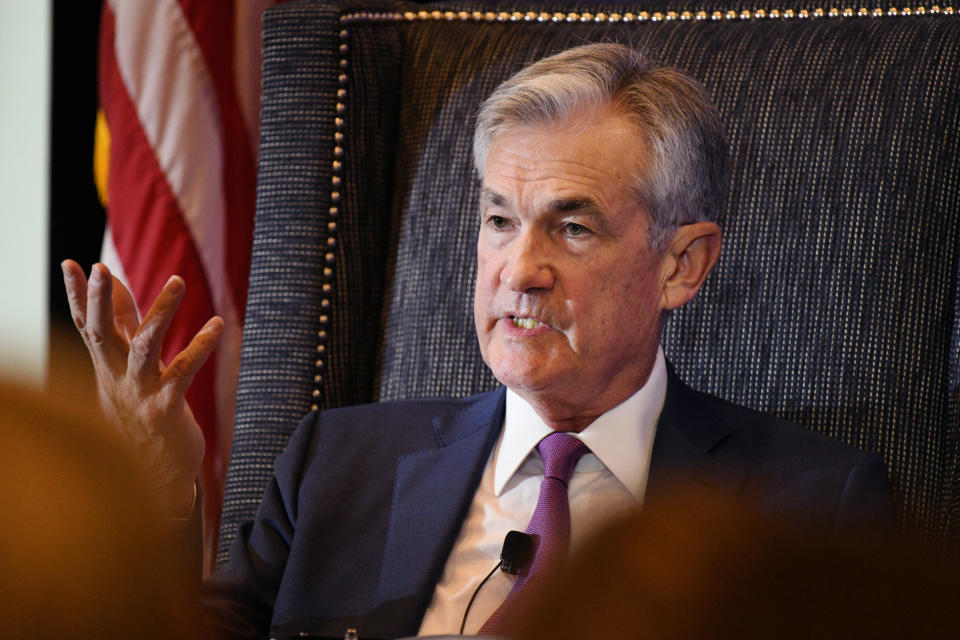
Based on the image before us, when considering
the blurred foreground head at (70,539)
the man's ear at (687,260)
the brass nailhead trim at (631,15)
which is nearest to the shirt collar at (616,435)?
the man's ear at (687,260)

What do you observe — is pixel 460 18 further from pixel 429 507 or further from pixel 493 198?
pixel 429 507

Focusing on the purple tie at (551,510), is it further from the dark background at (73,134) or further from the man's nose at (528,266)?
the dark background at (73,134)

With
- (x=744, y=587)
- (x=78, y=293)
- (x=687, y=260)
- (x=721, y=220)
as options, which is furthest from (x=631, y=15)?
(x=744, y=587)

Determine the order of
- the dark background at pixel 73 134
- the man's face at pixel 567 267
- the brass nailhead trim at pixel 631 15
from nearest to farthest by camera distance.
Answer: the man's face at pixel 567 267
the brass nailhead trim at pixel 631 15
the dark background at pixel 73 134

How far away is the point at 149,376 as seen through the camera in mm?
1541

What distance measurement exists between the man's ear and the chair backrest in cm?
13

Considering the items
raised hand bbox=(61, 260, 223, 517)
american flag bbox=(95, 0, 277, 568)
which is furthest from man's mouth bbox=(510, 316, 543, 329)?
american flag bbox=(95, 0, 277, 568)

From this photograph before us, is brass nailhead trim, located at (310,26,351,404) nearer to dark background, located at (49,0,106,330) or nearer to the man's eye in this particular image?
the man's eye

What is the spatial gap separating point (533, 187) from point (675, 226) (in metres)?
0.24

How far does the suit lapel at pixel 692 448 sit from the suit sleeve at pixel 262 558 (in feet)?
1.93

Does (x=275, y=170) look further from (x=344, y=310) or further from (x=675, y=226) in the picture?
(x=675, y=226)

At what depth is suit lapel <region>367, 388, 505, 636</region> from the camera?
1.67 metres

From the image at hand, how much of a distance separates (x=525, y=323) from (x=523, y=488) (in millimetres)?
257

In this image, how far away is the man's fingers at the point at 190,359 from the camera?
4.98 feet
